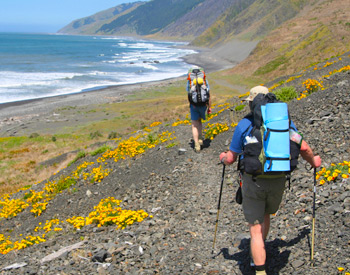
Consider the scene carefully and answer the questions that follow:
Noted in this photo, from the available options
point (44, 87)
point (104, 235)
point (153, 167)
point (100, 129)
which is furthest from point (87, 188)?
point (44, 87)

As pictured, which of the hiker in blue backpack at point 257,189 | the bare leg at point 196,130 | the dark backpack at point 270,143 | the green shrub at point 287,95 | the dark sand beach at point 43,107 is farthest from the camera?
the dark sand beach at point 43,107

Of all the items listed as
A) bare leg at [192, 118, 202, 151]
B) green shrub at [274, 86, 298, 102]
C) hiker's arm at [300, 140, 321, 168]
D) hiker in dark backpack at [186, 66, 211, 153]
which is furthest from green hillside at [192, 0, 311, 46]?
hiker's arm at [300, 140, 321, 168]

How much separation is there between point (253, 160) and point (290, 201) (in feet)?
9.33

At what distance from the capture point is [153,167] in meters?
10.1

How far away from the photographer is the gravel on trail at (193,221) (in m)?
5.02

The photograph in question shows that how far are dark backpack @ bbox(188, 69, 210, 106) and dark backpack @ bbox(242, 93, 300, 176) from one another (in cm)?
549

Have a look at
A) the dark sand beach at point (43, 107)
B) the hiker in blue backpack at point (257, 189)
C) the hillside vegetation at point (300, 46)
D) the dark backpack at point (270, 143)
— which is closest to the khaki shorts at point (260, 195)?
the hiker in blue backpack at point (257, 189)

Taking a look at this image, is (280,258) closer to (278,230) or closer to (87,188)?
(278,230)

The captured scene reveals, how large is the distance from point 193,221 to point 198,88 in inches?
162

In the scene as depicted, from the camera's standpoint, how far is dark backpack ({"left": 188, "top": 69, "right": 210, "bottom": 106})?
376 inches

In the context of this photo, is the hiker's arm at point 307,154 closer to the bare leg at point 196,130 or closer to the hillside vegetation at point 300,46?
the bare leg at point 196,130

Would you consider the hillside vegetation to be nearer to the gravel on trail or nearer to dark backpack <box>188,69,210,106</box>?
dark backpack <box>188,69,210,106</box>

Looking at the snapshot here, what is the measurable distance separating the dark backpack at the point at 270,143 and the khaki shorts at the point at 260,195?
0.57 feet

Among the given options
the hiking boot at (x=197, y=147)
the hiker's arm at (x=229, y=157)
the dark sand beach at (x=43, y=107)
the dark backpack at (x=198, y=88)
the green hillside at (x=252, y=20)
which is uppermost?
the green hillside at (x=252, y=20)
